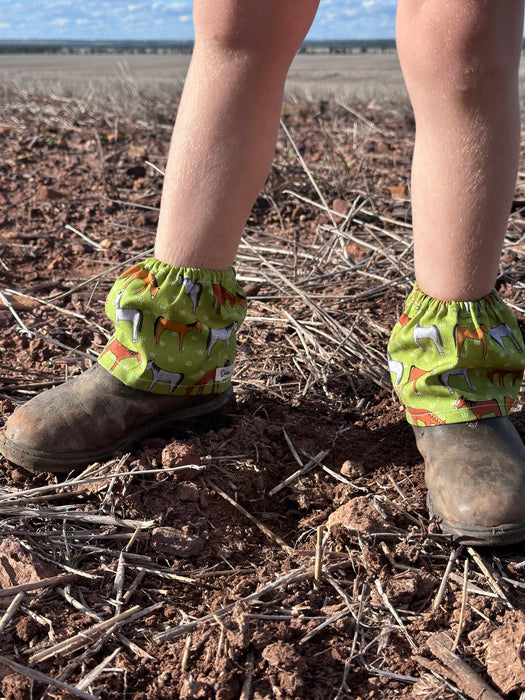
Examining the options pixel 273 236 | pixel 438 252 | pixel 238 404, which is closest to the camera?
pixel 438 252

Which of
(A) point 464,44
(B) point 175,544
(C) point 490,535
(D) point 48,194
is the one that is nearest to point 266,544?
(B) point 175,544

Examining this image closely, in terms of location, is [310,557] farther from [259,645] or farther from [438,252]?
[438,252]

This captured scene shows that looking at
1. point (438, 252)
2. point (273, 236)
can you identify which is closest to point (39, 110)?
point (273, 236)

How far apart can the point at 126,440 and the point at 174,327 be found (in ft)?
0.84

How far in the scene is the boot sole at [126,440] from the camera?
1.42 meters

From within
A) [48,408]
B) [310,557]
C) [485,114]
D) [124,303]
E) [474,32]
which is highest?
[474,32]

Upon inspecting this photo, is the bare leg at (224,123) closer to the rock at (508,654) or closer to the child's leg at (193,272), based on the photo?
the child's leg at (193,272)

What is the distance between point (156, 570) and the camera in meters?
1.18

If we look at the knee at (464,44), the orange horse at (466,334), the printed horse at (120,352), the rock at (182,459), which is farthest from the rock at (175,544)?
the knee at (464,44)

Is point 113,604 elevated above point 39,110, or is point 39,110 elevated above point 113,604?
point 39,110

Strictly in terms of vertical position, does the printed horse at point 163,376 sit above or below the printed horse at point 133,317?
below

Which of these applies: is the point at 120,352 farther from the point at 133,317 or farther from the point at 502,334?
the point at 502,334

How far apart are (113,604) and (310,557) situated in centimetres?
33

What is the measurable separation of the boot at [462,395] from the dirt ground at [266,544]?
0.09m
